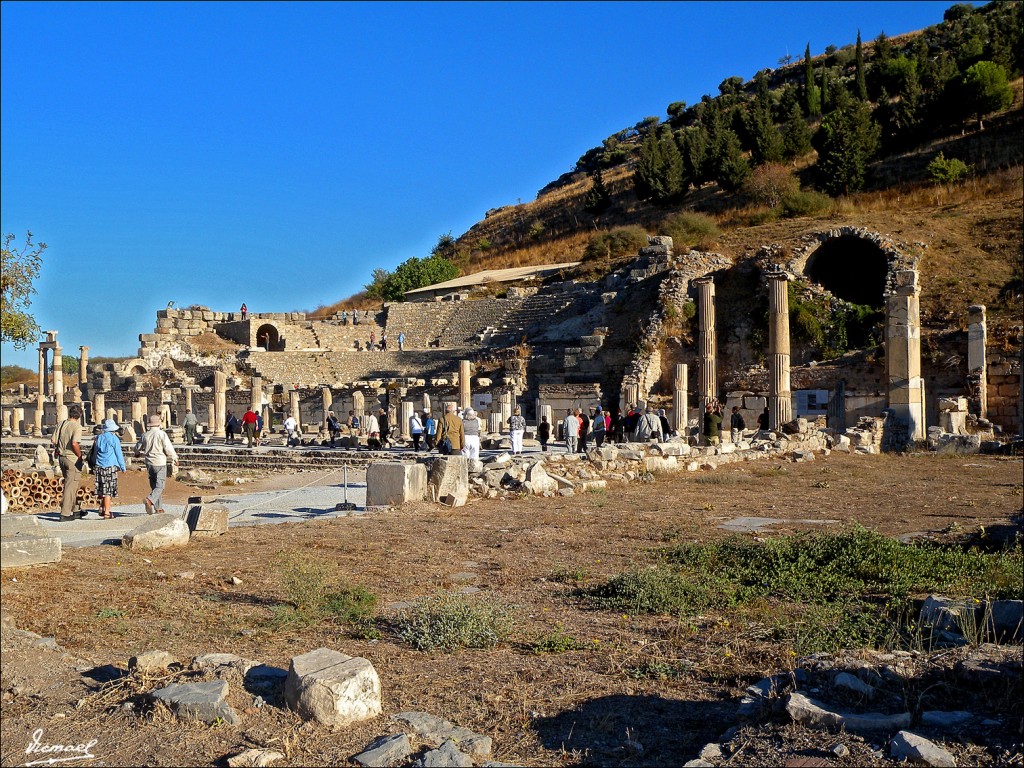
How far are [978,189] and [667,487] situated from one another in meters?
38.0

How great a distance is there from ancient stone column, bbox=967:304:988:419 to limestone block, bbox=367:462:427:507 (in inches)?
800

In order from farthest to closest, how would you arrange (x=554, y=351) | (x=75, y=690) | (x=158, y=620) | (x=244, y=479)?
1. (x=554, y=351)
2. (x=244, y=479)
3. (x=158, y=620)
4. (x=75, y=690)

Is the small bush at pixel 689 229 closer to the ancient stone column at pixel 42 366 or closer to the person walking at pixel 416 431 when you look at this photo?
the person walking at pixel 416 431

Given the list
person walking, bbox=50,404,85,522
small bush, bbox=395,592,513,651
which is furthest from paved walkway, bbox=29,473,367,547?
small bush, bbox=395,592,513,651

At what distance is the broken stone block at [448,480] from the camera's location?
1360cm

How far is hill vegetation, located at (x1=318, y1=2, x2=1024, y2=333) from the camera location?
44562mm

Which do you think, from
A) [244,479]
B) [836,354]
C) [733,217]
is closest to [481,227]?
[733,217]

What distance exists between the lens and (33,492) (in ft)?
50.9

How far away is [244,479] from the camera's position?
23.0 meters

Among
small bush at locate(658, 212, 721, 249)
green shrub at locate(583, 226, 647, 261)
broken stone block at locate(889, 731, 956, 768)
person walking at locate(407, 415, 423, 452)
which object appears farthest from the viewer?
green shrub at locate(583, 226, 647, 261)

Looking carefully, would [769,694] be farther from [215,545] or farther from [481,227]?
[481,227]

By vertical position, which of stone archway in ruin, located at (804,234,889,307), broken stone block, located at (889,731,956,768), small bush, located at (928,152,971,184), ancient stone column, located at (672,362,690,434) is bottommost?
broken stone block, located at (889,731,956,768)

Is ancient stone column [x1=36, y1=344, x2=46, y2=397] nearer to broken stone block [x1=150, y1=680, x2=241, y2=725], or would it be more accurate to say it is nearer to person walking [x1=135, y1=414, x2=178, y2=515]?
person walking [x1=135, y1=414, x2=178, y2=515]

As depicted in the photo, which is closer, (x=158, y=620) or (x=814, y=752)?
(x=814, y=752)
